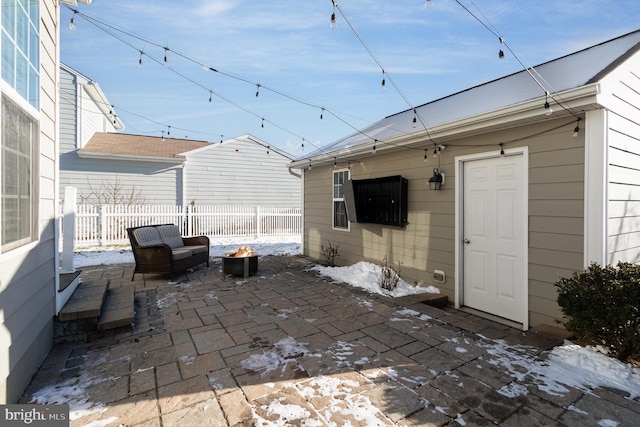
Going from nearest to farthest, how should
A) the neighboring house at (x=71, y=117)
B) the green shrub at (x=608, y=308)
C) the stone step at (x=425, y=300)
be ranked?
the green shrub at (x=608, y=308), the stone step at (x=425, y=300), the neighboring house at (x=71, y=117)

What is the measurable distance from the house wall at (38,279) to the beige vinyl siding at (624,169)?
5066mm

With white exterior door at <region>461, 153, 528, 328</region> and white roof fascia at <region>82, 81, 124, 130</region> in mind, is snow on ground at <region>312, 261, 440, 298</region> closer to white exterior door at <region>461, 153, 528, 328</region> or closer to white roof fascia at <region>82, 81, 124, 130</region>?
white exterior door at <region>461, 153, 528, 328</region>

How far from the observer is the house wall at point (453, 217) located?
3297mm

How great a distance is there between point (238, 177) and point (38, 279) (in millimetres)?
10939

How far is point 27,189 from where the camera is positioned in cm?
250

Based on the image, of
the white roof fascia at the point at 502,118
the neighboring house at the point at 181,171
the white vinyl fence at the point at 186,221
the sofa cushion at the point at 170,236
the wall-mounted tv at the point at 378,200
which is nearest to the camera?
the white roof fascia at the point at 502,118

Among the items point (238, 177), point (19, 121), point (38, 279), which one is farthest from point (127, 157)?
point (19, 121)

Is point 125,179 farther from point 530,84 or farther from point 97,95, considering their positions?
point 530,84

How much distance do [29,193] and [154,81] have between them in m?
4.34

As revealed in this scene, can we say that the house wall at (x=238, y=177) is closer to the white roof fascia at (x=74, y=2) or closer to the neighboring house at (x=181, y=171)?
the neighboring house at (x=181, y=171)

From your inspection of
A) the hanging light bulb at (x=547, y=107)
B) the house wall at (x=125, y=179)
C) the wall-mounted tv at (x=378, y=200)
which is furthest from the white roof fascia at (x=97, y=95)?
the hanging light bulb at (x=547, y=107)

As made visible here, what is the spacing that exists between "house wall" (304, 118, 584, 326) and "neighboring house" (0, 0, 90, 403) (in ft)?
14.8

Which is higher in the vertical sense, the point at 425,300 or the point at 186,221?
the point at 186,221

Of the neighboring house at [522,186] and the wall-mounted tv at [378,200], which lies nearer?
the neighboring house at [522,186]
